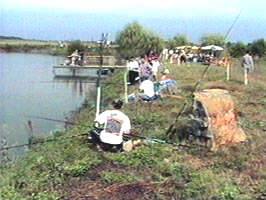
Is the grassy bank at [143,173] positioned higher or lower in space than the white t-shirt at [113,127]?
lower

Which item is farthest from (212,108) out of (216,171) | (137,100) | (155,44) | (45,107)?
(155,44)

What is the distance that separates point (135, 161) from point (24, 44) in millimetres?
83945

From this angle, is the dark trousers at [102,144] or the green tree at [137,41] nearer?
the dark trousers at [102,144]

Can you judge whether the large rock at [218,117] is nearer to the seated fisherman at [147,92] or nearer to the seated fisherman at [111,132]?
the seated fisherman at [111,132]

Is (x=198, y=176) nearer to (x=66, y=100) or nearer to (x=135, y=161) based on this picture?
(x=135, y=161)

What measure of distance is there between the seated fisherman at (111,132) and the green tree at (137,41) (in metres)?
51.5

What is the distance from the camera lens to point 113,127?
437 inches

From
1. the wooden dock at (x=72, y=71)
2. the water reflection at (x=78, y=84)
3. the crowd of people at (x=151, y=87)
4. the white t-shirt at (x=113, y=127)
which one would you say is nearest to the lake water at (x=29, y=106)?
the water reflection at (x=78, y=84)

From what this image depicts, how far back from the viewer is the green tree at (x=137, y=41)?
2537 inches

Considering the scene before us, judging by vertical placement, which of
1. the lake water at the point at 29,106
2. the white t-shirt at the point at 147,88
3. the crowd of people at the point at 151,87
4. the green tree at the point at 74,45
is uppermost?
the white t-shirt at the point at 147,88

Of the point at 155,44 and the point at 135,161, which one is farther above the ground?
the point at 135,161

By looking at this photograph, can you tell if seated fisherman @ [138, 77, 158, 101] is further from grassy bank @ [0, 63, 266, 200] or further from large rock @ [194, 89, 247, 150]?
large rock @ [194, 89, 247, 150]

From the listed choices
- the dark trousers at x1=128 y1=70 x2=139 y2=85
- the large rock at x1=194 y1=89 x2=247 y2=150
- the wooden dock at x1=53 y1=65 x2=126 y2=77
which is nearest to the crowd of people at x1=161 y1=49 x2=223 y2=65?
the wooden dock at x1=53 y1=65 x2=126 y2=77

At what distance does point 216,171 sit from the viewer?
32.1 ft
